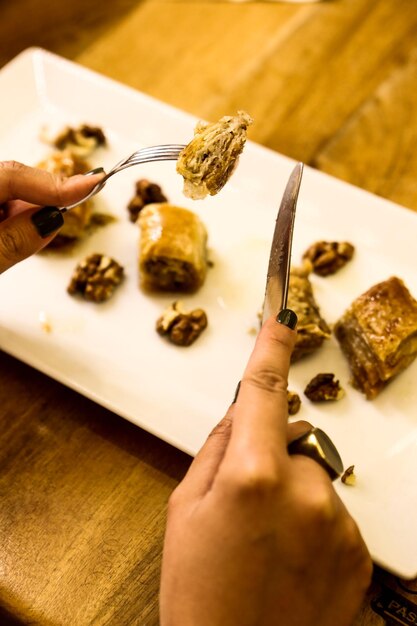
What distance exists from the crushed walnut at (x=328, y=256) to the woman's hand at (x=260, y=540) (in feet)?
2.08

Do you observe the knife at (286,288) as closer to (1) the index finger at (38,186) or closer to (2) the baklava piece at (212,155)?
(2) the baklava piece at (212,155)

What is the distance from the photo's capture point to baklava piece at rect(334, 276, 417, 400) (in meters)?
1.41

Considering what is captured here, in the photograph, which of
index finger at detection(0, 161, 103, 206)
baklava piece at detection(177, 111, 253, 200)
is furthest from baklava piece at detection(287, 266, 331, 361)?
index finger at detection(0, 161, 103, 206)

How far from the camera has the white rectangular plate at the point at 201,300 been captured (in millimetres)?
1366

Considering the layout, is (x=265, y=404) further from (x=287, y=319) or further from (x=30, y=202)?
(x=30, y=202)

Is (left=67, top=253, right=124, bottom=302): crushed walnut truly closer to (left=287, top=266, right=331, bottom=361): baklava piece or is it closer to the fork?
the fork

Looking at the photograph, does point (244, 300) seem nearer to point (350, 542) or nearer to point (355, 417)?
point (355, 417)

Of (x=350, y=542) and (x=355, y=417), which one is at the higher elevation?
(x=350, y=542)

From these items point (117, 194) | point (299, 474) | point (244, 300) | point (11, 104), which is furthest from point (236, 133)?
point (11, 104)

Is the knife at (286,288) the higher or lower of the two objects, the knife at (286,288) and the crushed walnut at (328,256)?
the higher

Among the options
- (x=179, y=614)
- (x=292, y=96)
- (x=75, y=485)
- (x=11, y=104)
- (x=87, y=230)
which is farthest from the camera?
(x=292, y=96)

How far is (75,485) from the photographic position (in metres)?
1.38

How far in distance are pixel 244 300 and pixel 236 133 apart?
44 cm

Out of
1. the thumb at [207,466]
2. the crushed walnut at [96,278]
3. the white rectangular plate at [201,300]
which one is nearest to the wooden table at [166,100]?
the white rectangular plate at [201,300]
